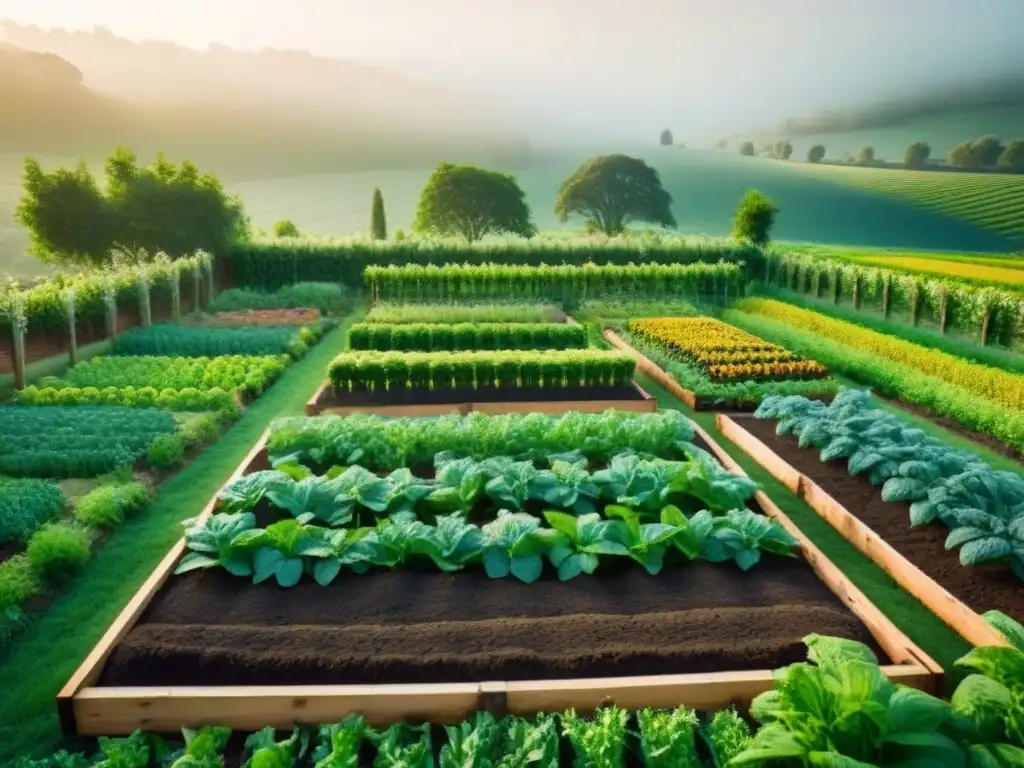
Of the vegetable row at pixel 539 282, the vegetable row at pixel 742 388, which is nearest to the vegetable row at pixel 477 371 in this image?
the vegetable row at pixel 742 388

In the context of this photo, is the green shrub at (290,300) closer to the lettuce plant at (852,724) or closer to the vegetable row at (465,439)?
the vegetable row at (465,439)

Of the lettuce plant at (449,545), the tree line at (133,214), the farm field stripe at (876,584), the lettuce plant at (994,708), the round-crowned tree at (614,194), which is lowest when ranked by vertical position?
the farm field stripe at (876,584)

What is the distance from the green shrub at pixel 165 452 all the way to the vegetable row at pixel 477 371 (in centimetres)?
244

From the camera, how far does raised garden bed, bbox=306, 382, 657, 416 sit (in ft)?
31.0

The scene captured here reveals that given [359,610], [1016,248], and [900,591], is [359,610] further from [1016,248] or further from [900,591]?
[1016,248]

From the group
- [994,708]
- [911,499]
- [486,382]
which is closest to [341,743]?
[994,708]

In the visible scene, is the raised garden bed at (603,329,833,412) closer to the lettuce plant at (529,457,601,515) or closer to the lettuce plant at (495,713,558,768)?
the lettuce plant at (529,457,601,515)

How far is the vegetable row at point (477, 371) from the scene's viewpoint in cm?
993

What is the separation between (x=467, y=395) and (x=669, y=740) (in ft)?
23.1

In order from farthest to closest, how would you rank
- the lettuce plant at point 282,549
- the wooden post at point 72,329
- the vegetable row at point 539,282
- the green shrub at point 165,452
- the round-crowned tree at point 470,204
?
the round-crowned tree at point 470,204
the vegetable row at point 539,282
the wooden post at point 72,329
the green shrub at point 165,452
the lettuce plant at point 282,549

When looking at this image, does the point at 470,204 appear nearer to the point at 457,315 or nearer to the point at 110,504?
the point at 457,315

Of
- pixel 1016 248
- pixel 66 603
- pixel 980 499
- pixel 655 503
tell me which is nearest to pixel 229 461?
pixel 66 603

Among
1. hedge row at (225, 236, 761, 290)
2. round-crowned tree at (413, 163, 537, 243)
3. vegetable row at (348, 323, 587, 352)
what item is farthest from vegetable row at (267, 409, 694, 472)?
round-crowned tree at (413, 163, 537, 243)

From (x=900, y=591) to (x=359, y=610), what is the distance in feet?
12.9
